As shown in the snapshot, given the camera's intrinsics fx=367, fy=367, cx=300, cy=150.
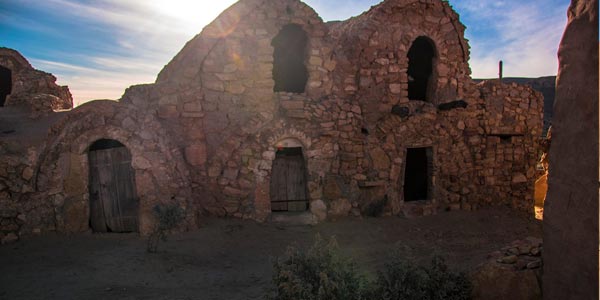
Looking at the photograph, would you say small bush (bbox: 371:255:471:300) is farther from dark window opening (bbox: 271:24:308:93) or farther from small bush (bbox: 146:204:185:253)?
dark window opening (bbox: 271:24:308:93)

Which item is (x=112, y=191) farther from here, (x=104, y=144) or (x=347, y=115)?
(x=347, y=115)

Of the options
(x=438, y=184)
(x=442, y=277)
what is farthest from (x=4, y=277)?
(x=438, y=184)

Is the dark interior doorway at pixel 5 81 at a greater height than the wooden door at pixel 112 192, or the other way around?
the dark interior doorway at pixel 5 81

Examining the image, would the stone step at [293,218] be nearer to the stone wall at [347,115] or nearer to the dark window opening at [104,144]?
the stone wall at [347,115]

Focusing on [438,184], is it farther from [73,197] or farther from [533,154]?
[73,197]

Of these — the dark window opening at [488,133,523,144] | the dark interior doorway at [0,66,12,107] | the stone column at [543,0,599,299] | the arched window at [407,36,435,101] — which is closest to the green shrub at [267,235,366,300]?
the stone column at [543,0,599,299]

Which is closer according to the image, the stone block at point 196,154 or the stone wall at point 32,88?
the stone block at point 196,154

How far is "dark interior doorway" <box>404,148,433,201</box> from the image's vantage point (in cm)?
1099

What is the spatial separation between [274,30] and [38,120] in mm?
5838

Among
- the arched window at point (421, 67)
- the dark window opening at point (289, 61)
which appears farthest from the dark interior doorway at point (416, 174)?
the dark window opening at point (289, 61)

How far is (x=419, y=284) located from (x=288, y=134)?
5.16 metres

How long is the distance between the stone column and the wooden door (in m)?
7.27

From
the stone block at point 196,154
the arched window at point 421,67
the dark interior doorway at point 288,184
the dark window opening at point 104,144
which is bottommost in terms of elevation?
the dark interior doorway at point 288,184

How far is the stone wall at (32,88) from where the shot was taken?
1098cm
